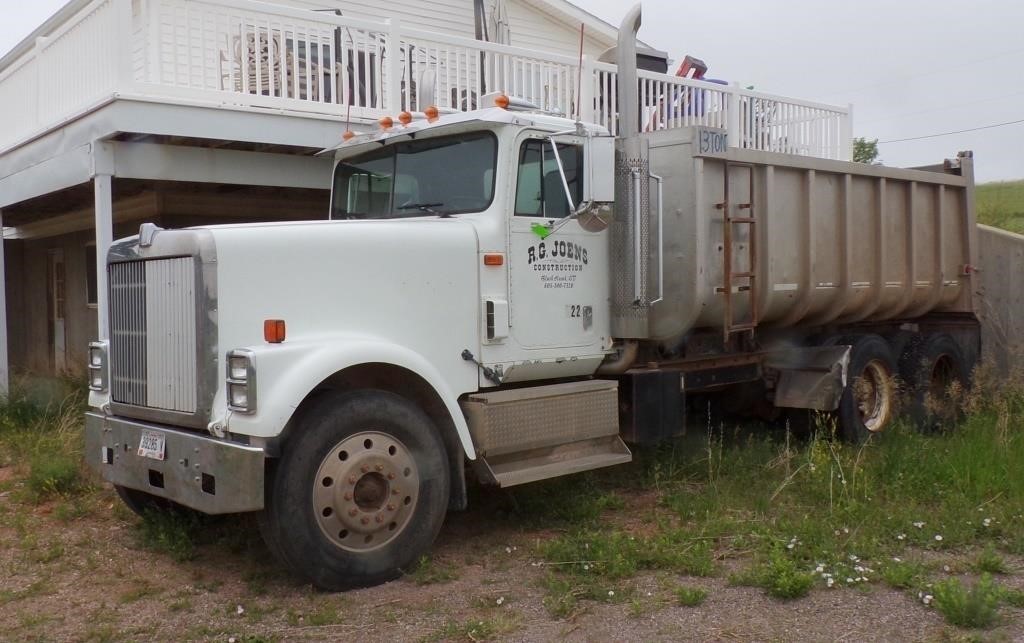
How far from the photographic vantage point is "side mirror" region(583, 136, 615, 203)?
636 cm

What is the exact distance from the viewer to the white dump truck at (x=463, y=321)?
16.7 ft

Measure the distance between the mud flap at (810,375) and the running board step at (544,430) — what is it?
2240mm

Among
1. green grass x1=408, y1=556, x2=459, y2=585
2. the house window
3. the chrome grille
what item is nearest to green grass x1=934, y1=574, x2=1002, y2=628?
green grass x1=408, y1=556, x2=459, y2=585

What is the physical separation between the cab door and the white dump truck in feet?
0.05

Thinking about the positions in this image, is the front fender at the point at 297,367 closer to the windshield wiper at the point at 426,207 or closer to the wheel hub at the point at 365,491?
the wheel hub at the point at 365,491

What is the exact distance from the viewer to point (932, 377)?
9547 millimetres

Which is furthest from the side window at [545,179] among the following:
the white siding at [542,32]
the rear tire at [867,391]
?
the white siding at [542,32]

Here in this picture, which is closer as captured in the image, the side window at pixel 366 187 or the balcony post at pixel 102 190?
the side window at pixel 366 187

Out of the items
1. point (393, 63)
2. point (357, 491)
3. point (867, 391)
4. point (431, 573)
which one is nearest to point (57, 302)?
point (393, 63)

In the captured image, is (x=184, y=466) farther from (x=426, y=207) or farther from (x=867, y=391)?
(x=867, y=391)

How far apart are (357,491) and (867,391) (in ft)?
17.5

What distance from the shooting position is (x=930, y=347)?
30.8 feet

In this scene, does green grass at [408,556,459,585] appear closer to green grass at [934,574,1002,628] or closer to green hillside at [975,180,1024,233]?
green grass at [934,574,1002,628]

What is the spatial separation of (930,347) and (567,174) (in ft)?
16.0
